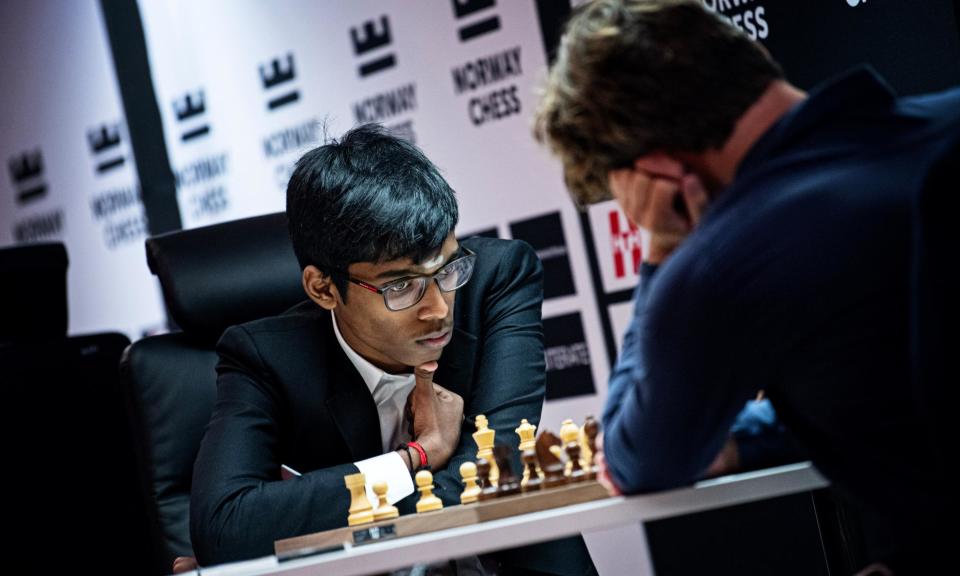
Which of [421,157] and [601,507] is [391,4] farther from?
[601,507]

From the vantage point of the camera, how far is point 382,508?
1.89m

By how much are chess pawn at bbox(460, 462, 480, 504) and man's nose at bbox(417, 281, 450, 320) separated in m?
0.44

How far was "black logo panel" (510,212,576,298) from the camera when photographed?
161 inches

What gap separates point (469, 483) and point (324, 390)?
63cm

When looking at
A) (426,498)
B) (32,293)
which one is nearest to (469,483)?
(426,498)

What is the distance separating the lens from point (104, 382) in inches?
166

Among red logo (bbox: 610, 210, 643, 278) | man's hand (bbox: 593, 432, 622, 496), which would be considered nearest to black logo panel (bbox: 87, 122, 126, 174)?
red logo (bbox: 610, 210, 643, 278)

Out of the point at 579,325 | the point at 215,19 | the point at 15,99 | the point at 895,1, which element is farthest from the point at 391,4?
the point at 15,99

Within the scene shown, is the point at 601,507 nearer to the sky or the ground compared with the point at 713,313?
nearer to the ground

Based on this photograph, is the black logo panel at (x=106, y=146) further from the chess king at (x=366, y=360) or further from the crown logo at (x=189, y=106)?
the chess king at (x=366, y=360)

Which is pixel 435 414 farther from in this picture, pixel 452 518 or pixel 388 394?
pixel 452 518

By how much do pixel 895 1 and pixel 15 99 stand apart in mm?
4953

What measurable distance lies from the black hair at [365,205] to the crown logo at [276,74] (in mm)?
2528

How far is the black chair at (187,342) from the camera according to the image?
2.67 meters
